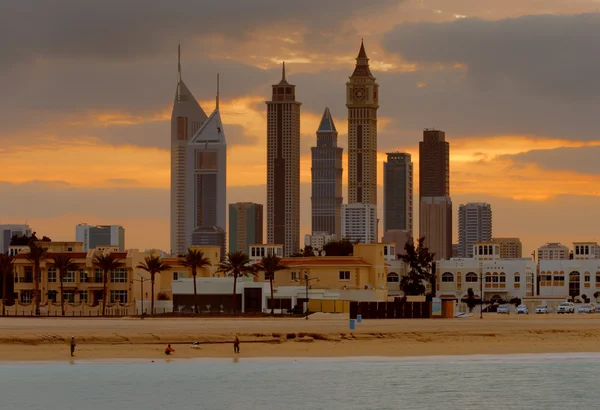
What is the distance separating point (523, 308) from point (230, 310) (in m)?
31.9

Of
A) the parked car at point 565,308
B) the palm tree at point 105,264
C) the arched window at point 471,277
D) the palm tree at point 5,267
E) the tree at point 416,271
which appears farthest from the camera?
the arched window at point 471,277

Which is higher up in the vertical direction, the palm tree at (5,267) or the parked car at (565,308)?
the palm tree at (5,267)

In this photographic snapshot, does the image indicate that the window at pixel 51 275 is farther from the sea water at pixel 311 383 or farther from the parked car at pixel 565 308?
the sea water at pixel 311 383

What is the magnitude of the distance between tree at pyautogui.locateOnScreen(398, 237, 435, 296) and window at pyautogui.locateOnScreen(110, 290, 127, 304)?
3987cm

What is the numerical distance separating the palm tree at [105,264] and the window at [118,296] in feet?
5.38

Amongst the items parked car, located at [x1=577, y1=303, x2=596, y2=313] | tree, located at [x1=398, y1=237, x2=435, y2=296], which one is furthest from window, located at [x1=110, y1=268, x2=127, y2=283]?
parked car, located at [x1=577, y1=303, x2=596, y2=313]

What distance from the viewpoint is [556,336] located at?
3177 inches

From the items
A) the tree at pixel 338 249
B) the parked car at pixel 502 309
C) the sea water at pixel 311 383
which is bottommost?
the sea water at pixel 311 383

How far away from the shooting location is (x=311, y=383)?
59.4 metres

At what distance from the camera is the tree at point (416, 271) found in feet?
471

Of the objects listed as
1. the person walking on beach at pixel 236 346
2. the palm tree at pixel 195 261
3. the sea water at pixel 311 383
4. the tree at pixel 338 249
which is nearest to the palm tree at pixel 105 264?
the palm tree at pixel 195 261

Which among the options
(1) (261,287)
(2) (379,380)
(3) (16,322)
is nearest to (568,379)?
(2) (379,380)

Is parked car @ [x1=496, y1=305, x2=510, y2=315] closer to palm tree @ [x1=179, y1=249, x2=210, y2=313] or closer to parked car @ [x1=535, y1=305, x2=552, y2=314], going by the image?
parked car @ [x1=535, y1=305, x2=552, y2=314]

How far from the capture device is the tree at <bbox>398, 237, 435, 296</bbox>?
5650 inches
